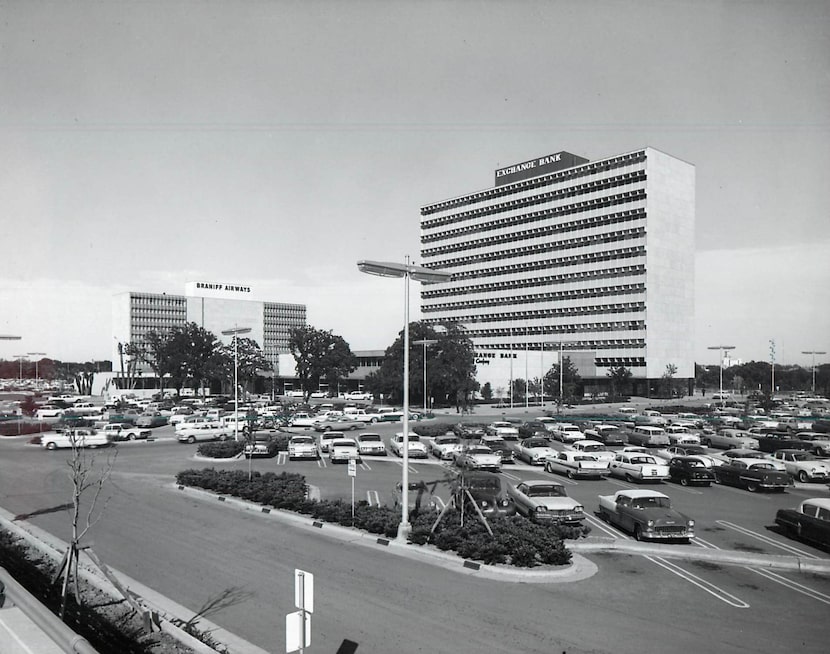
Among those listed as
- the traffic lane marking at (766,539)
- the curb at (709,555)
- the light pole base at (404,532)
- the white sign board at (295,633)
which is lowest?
the traffic lane marking at (766,539)

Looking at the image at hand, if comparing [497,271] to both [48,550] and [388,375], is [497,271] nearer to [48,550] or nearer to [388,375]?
[388,375]

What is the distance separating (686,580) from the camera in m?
14.3

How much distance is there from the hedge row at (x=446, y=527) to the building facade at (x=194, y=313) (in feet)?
363

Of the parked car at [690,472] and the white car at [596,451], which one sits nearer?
the parked car at [690,472]

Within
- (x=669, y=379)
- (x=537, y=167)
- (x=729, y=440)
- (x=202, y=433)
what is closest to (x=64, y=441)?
(x=202, y=433)

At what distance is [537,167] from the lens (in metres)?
127

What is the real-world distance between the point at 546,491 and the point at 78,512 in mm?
13960

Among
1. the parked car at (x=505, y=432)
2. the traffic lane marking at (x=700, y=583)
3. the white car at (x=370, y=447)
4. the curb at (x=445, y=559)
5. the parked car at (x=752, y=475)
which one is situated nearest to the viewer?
the traffic lane marking at (x=700, y=583)

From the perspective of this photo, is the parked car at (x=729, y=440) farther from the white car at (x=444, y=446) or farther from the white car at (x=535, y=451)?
the white car at (x=444, y=446)

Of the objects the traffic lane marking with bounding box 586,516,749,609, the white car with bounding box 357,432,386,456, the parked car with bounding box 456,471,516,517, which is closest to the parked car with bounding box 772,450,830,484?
the traffic lane marking with bounding box 586,516,749,609

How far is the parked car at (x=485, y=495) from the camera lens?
18644mm

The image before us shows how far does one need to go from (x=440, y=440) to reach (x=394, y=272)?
22.6 meters

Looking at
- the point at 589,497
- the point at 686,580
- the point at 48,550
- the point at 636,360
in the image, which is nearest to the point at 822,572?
the point at 686,580

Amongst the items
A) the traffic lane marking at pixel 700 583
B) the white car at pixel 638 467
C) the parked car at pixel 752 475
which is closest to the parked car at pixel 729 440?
the parked car at pixel 752 475
